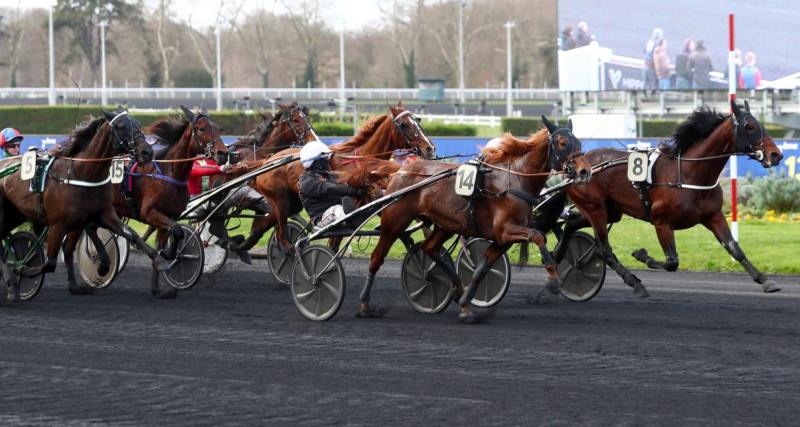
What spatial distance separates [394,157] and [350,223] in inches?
91.2

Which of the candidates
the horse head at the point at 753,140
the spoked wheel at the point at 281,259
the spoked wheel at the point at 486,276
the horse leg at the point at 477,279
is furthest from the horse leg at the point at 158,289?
the horse head at the point at 753,140

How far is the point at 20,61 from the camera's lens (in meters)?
65.9

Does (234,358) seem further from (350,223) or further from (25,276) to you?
(25,276)

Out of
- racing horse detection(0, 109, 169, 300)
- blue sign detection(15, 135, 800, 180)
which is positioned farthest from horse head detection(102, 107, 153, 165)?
blue sign detection(15, 135, 800, 180)

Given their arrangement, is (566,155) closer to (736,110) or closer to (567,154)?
(567,154)

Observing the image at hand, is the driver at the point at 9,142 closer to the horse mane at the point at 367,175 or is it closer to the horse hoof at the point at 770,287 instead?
the horse mane at the point at 367,175

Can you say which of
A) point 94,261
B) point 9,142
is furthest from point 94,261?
point 9,142

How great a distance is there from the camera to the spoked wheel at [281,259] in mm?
10906

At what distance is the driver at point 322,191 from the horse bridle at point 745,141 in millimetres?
2814

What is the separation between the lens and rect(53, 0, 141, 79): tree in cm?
6094

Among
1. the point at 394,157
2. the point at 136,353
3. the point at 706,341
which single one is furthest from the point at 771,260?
the point at 136,353

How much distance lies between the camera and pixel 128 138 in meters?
9.49

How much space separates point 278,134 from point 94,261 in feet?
8.15

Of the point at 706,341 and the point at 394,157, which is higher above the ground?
the point at 394,157
